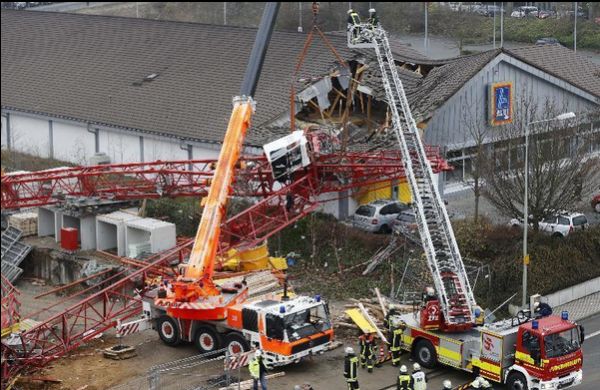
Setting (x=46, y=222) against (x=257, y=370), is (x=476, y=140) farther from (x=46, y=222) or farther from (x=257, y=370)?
(x=46, y=222)

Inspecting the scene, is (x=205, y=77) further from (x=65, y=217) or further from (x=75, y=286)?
(x=75, y=286)

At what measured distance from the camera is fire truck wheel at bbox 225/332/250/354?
3116cm

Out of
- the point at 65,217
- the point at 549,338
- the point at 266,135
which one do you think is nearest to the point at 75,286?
the point at 65,217

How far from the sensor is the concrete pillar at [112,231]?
42.7 metres

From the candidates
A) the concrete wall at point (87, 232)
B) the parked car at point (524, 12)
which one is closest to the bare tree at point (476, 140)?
the parked car at point (524, 12)

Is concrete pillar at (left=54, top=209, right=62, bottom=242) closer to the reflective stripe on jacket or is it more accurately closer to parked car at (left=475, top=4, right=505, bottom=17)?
parked car at (left=475, top=4, right=505, bottom=17)

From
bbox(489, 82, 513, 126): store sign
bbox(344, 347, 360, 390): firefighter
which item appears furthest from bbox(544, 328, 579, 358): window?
bbox(489, 82, 513, 126): store sign

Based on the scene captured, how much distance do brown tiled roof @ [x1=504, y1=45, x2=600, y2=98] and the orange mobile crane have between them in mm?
11867

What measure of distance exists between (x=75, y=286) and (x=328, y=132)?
34.5ft

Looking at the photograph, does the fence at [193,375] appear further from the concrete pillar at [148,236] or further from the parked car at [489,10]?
the parked car at [489,10]

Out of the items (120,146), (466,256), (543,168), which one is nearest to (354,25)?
(543,168)

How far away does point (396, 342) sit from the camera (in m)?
30.5

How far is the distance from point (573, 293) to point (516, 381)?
351 inches

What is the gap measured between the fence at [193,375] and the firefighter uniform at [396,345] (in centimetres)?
386
